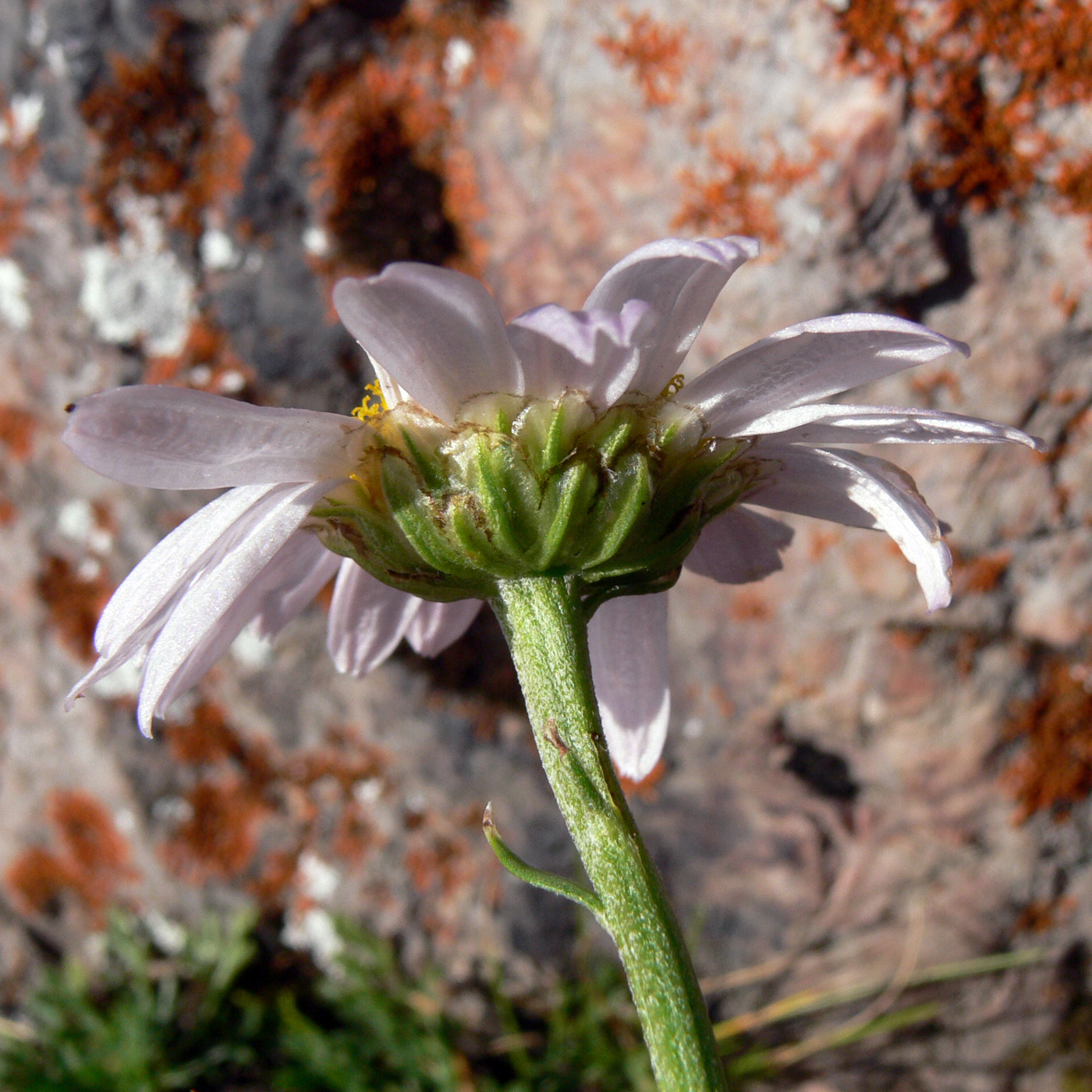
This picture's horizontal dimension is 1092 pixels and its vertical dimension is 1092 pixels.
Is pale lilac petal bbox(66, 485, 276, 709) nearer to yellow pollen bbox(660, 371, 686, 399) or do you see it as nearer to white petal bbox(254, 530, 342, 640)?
white petal bbox(254, 530, 342, 640)

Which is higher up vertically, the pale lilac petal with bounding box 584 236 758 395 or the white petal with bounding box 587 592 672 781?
the pale lilac petal with bounding box 584 236 758 395

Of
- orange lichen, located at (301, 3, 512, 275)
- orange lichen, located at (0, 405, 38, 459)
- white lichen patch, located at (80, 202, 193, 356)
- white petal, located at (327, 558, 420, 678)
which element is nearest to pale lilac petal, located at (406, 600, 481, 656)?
white petal, located at (327, 558, 420, 678)

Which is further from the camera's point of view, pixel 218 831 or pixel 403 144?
pixel 218 831

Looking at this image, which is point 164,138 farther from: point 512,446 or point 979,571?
point 979,571

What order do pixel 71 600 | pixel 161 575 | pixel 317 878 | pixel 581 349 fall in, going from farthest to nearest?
1. pixel 317 878
2. pixel 71 600
3. pixel 161 575
4. pixel 581 349

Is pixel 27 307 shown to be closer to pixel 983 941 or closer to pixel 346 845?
pixel 346 845

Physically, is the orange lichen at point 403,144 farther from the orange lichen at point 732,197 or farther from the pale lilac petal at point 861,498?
the pale lilac petal at point 861,498

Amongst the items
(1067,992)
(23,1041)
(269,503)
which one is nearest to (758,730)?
(1067,992)

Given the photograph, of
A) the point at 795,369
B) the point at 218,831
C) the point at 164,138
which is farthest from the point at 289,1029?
the point at 795,369
